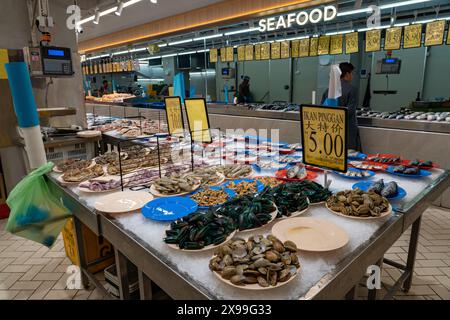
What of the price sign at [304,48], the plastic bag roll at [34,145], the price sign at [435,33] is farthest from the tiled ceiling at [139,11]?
the plastic bag roll at [34,145]

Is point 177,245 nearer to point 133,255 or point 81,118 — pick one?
point 133,255

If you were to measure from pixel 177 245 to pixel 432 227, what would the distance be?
3604 mm

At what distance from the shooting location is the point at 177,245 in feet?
4.19

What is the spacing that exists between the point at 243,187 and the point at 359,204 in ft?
2.17

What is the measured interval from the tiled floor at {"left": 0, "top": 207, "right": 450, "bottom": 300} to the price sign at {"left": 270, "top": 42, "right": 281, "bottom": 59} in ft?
13.7

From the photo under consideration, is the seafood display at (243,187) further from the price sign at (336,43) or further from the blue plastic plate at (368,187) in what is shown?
the price sign at (336,43)

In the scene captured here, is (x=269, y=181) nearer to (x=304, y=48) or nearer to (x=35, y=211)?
(x=35, y=211)

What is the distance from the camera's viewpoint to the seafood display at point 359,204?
1503mm

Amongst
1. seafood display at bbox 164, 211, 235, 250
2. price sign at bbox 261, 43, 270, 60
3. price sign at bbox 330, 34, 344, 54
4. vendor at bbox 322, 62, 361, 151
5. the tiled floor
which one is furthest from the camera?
price sign at bbox 261, 43, 270, 60

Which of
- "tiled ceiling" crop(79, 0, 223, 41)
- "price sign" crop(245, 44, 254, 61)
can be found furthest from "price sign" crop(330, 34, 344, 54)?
"tiled ceiling" crop(79, 0, 223, 41)

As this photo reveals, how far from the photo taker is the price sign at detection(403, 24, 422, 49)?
4.33 meters

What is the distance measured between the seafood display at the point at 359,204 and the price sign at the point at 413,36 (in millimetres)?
3771

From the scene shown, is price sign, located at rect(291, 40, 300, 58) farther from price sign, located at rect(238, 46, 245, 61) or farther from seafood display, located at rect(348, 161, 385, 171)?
seafood display, located at rect(348, 161, 385, 171)
